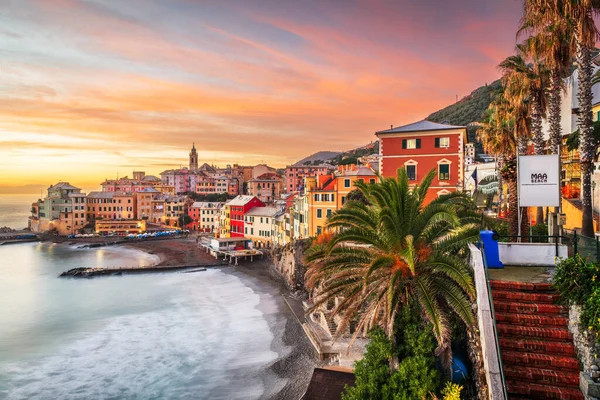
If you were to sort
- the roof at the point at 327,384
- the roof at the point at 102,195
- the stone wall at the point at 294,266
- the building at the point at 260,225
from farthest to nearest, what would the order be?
the roof at the point at 102,195 → the building at the point at 260,225 → the stone wall at the point at 294,266 → the roof at the point at 327,384

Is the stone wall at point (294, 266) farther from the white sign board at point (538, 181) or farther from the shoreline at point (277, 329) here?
the white sign board at point (538, 181)

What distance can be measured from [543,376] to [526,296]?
2.14 metres

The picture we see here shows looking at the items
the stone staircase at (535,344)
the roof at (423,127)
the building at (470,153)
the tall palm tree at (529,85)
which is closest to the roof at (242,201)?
the building at (470,153)

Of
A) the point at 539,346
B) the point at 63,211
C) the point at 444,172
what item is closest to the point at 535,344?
the point at 539,346

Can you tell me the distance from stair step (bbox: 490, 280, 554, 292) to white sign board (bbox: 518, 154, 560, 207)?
4.56 metres

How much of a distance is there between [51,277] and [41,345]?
34.5 m

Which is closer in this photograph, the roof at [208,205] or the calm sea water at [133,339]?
the calm sea water at [133,339]

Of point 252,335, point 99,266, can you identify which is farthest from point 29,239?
point 252,335

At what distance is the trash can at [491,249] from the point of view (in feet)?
43.0

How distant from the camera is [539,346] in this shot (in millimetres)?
9281

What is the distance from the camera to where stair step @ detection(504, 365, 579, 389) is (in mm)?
8648

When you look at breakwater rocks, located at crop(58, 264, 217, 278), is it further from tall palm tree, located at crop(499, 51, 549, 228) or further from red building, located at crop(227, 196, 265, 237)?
tall palm tree, located at crop(499, 51, 549, 228)

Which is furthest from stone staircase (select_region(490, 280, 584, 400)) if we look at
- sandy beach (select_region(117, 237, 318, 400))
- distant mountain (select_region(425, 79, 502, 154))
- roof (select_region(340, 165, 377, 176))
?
distant mountain (select_region(425, 79, 502, 154))

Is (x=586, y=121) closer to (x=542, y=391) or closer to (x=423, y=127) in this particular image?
(x=542, y=391)
